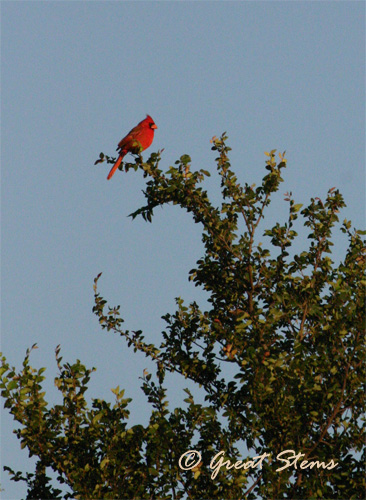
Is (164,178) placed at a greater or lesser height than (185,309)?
greater

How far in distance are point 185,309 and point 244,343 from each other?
144cm

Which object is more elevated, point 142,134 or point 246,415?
point 142,134

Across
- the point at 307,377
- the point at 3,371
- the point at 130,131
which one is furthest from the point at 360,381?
the point at 130,131

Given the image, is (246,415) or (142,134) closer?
(246,415)

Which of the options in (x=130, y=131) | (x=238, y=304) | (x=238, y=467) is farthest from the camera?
(x=130, y=131)

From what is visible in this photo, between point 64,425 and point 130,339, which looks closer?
point 64,425

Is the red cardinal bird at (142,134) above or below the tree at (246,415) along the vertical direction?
above

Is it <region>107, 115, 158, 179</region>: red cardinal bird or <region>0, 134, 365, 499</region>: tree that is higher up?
<region>107, 115, 158, 179</region>: red cardinal bird

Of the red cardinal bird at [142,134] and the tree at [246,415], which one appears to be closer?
the tree at [246,415]

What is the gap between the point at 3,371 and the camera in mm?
7695

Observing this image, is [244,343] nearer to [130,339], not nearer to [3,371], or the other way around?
[130,339]

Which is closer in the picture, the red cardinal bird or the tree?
the tree

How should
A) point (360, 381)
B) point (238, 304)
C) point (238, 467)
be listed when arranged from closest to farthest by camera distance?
point (238, 467) < point (360, 381) < point (238, 304)

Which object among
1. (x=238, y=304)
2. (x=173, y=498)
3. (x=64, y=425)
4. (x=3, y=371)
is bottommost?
(x=173, y=498)
